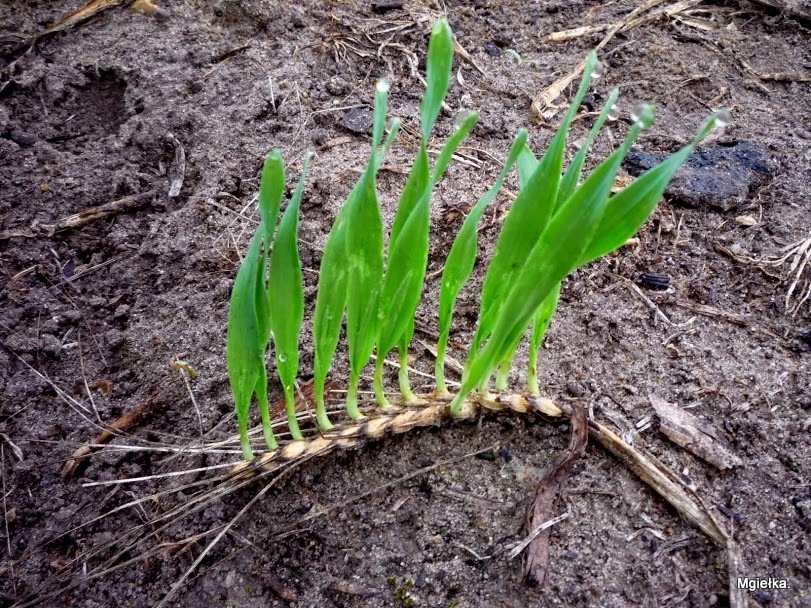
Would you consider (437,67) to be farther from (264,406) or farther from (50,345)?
(50,345)

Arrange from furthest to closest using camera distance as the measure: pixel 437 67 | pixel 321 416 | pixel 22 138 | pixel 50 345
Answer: pixel 22 138 → pixel 50 345 → pixel 321 416 → pixel 437 67

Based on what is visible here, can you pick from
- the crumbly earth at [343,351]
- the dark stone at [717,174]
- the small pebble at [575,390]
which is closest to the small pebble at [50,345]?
the crumbly earth at [343,351]

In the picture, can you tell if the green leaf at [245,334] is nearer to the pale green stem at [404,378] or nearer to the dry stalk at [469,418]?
the dry stalk at [469,418]

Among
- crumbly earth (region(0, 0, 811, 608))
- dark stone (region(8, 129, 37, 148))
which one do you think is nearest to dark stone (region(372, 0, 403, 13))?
crumbly earth (region(0, 0, 811, 608))

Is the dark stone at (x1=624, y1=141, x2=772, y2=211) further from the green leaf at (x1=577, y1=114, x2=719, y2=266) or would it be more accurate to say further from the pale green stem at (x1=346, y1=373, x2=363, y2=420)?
the pale green stem at (x1=346, y1=373, x2=363, y2=420)

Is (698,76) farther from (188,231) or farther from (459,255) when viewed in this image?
(188,231)

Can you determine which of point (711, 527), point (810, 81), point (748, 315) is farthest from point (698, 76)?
point (711, 527)

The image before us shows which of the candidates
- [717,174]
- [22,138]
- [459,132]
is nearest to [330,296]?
[459,132]
